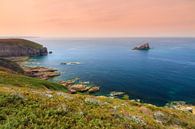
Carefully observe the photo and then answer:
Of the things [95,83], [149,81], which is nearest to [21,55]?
[95,83]

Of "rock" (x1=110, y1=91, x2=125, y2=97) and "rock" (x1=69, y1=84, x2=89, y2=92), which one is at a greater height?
"rock" (x1=69, y1=84, x2=89, y2=92)

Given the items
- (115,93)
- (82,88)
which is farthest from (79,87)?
(115,93)

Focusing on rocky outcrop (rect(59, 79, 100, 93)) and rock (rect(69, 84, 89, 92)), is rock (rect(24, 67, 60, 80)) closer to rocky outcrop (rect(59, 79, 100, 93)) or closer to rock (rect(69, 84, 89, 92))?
rocky outcrop (rect(59, 79, 100, 93))

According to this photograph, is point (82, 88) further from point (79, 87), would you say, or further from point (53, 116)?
point (53, 116)

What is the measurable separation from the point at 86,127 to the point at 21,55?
194 metres

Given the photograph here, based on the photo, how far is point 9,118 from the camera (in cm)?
1620

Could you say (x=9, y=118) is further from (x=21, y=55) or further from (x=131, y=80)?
(x=21, y=55)

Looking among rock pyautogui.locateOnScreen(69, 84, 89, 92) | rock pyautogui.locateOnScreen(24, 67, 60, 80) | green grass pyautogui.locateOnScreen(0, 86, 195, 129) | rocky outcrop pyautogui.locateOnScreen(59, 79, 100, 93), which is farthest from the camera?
rock pyautogui.locateOnScreen(24, 67, 60, 80)

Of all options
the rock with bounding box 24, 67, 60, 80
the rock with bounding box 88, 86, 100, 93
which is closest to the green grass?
the rock with bounding box 88, 86, 100, 93

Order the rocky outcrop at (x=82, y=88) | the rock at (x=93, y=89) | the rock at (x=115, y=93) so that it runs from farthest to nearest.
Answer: the rocky outcrop at (x=82, y=88), the rock at (x=93, y=89), the rock at (x=115, y=93)

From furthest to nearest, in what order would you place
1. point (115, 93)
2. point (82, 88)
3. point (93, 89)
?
1. point (82, 88)
2. point (93, 89)
3. point (115, 93)

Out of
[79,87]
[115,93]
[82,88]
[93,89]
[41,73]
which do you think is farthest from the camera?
[41,73]

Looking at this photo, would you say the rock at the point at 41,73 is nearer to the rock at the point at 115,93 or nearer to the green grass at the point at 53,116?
the rock at the point at 115,93

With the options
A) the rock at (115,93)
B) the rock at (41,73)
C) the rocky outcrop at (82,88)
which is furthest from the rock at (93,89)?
the rock at (41,73)
